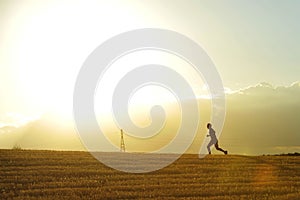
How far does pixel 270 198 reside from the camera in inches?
857

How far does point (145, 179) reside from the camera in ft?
83.1

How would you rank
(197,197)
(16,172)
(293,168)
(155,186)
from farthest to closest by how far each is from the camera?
(293,168), (16,172), (155,186), (197,197)

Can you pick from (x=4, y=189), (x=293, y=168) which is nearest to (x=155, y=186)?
(x=4, y=189)

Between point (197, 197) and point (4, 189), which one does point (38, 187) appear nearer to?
point (4, 189)

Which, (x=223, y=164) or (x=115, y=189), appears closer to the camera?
(x=115, y=189)

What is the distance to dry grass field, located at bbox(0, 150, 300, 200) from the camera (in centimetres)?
2195

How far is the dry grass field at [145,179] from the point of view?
2195cm

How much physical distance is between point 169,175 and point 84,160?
5.87 meters

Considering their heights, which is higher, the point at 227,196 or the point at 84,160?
the point at 84,160

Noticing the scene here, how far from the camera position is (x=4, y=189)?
22.4 metres

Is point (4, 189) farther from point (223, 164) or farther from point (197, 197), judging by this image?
point (223, 164)

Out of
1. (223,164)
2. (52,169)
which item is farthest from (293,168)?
(52,169)

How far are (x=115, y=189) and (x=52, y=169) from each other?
5.53m

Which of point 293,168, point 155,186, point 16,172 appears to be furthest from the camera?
point 293,168
